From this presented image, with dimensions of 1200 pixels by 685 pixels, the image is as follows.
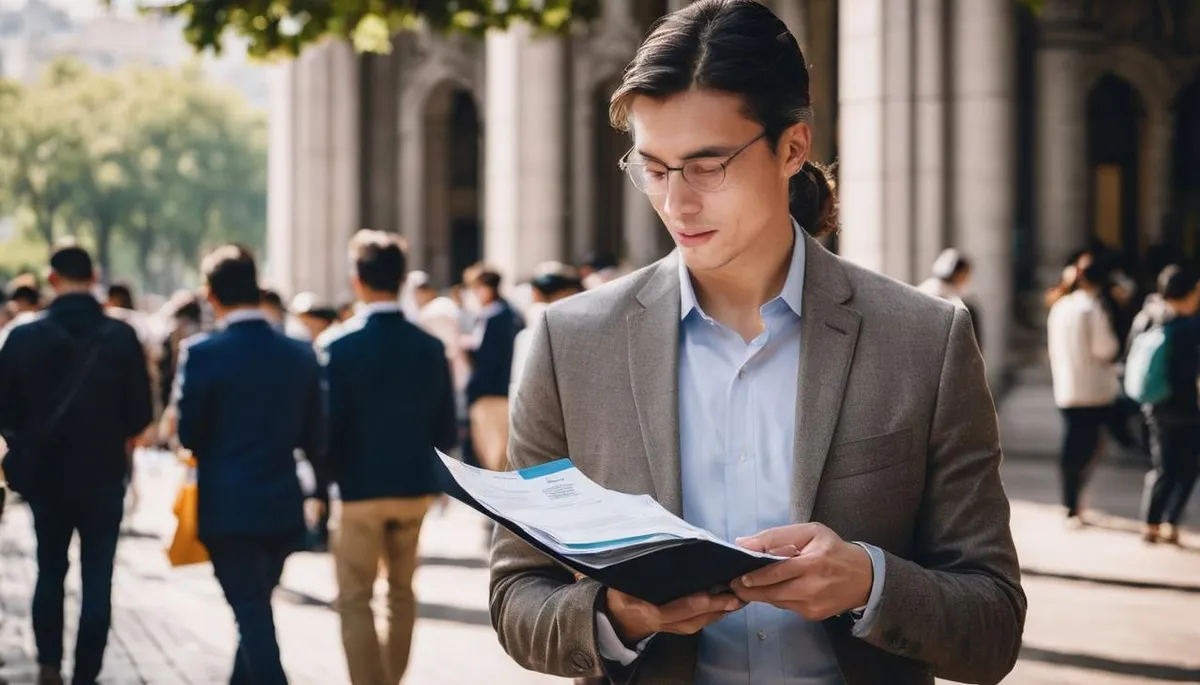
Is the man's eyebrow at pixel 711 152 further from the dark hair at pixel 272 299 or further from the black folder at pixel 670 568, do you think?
the dark hair at pixel 272 299

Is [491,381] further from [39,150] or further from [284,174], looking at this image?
[39,150]

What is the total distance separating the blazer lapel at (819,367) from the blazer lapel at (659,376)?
8.1 inches

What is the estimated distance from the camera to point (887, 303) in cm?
311

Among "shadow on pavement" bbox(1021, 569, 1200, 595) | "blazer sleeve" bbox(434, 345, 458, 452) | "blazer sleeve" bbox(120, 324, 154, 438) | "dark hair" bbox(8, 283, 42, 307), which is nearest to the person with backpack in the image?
"shadow on pavement" bbox(1021, 569, 1200, 595)

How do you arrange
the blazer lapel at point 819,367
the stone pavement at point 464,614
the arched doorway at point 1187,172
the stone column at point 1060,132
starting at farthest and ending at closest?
the arched doorway at point 1187,172, the stone column at point 1060,132, the stone pavement at point 464,614, the blazer lapel at point 819,367

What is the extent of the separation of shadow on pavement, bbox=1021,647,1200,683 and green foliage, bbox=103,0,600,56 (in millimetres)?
5392

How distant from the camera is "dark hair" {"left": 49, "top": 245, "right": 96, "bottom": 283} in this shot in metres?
8.77

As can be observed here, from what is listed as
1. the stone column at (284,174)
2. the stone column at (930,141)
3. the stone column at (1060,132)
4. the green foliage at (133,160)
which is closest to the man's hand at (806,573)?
the stone column at (930,141)

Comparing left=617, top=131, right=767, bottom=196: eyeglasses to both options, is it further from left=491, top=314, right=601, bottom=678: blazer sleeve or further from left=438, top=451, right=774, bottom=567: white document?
left=438, top=451, right=774, bottom=567: white document

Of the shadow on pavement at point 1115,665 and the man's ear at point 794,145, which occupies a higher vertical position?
the man's ear at point 794,145

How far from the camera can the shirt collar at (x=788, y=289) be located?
3.11 metres

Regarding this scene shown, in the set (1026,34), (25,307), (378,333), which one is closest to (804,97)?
(378,333)

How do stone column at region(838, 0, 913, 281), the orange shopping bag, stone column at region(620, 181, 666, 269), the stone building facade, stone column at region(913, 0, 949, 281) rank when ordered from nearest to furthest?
the orange shopping bag
stone column at region(838, 0, 913, 281)
stone column at region(913, 0, 949, 281)
the stone building facade
stone column at region(620, 181, 666, 269)

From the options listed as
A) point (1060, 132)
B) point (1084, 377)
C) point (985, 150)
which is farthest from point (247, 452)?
point (1060, 132)
